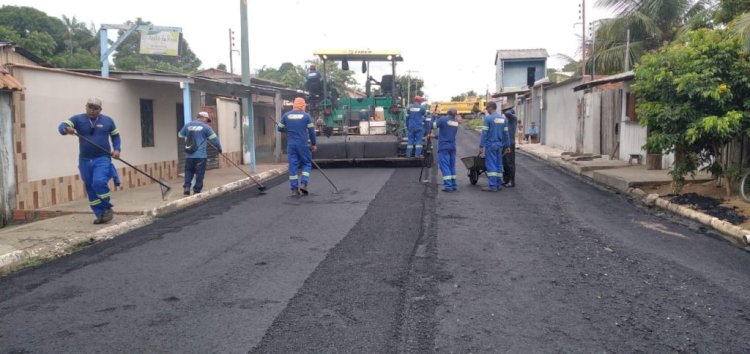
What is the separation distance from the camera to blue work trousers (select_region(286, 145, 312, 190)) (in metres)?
11.7

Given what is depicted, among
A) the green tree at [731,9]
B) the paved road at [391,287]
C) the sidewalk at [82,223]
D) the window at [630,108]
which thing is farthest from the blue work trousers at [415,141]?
the paved road at [391,287]

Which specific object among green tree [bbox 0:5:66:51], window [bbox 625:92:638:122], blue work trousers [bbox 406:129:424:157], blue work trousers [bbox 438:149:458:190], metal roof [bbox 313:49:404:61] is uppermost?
green tree [bbox 0:5:66:51]

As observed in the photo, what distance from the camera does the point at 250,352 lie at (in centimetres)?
419

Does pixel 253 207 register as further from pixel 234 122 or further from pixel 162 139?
pixel 234 122

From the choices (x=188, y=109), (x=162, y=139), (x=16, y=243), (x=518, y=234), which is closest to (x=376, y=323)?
(x=518, y=234)

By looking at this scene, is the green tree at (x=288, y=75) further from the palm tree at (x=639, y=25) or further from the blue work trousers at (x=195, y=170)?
the blue work trousers at (x=195, y=170)

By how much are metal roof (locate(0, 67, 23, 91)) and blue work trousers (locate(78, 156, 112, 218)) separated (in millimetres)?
1537

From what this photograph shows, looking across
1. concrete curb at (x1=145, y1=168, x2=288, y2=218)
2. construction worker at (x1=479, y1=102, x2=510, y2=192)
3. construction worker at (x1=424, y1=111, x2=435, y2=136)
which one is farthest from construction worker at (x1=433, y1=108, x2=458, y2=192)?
concrete curb at (x1=145, y1=168, x2=288, y2=218)

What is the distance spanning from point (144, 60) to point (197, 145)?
45036 millimetres

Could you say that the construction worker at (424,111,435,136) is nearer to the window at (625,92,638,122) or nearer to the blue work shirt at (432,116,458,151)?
the blue work shirt at (432,116,458,151)

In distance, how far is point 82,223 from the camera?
9.05 metres

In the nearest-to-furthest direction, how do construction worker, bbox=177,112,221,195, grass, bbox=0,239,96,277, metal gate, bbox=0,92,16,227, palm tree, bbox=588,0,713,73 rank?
grass, bbox=0,239,96,277
metal gate, bbox=0,92,16,227
construction worker, bbox=177,112,221,195
palm tree, bbox=588,0,713,73

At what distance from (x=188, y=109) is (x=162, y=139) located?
266 cm

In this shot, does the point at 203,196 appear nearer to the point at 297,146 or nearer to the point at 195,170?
the point at 195,170
